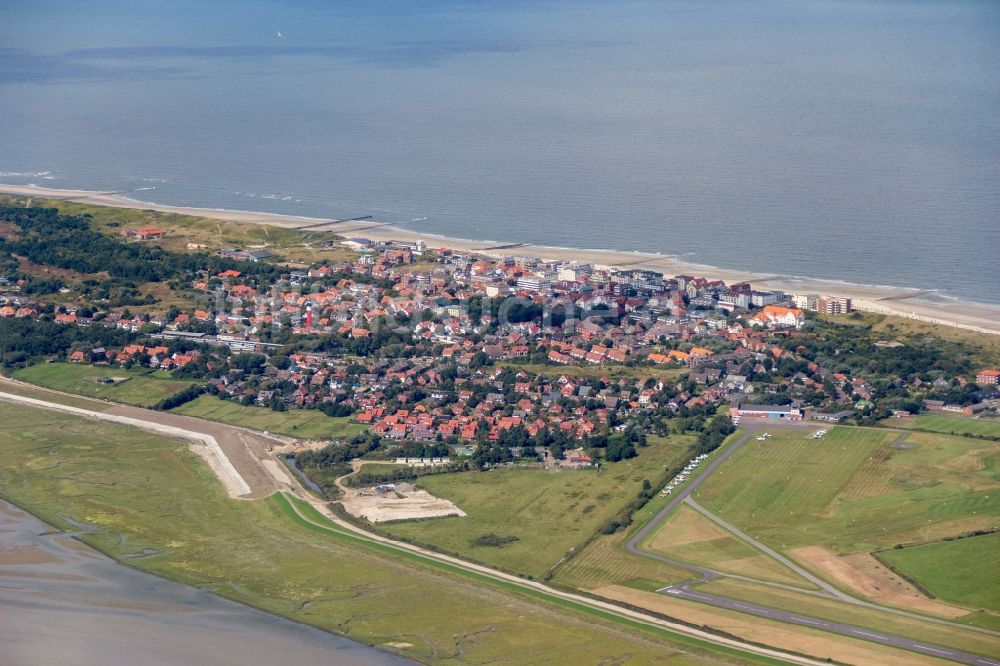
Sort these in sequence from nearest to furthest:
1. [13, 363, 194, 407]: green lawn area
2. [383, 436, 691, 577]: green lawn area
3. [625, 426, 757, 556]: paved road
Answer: [625, 426, 757, 556]: paved road, [383, 436, 691, 577]: green lawn area, [13, 363, 194, 407]: green lawn area

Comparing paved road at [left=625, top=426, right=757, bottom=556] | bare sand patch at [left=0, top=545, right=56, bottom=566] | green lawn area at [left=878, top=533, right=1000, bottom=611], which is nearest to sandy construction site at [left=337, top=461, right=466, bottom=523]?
paved road at [left=625, top=426, right=757, bottom=556]

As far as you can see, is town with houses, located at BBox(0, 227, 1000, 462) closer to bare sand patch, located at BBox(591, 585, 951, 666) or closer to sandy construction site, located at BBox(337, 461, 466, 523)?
sandy construction site, located at BBox(337, 461, 466, 523)

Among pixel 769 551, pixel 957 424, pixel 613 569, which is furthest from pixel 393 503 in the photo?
Result: pixel 957 424

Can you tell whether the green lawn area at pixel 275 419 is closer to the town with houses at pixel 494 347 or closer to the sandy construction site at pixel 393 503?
the town with houses at pixel 494 347

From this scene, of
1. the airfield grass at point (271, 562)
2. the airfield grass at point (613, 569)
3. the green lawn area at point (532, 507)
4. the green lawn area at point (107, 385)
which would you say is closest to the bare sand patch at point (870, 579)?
the airfield grass at point (613, 569)

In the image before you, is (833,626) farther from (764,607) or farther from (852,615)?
(764,607)
